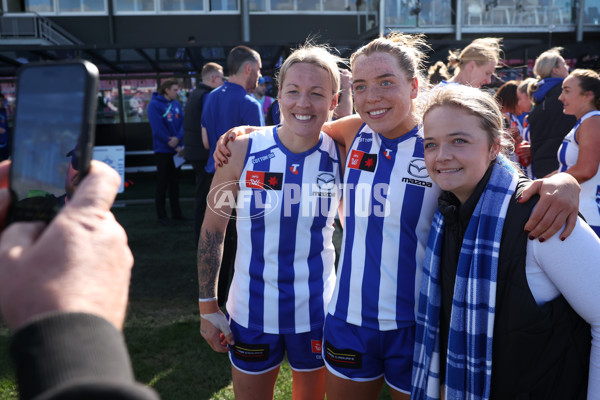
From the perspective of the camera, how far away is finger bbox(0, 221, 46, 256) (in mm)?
630

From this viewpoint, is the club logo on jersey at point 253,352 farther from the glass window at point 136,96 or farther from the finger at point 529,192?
the glass window at point 136,96

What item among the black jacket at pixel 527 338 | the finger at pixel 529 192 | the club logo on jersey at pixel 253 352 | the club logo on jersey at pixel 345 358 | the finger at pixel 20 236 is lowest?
the club logo on jersey at pixel 253 352

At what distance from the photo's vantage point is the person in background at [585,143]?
325 cm

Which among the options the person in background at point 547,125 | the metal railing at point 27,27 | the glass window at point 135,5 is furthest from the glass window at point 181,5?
the person in background at point 547,125

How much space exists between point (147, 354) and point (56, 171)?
2.99 metres

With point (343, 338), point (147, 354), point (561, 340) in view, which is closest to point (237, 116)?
point (147, 354)

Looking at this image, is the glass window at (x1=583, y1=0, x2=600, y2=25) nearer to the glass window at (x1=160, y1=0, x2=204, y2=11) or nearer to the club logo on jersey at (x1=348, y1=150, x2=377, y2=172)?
the glass window at (x1=160, y1=0, x2=204, y2=11)

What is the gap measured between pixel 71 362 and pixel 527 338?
1.33m

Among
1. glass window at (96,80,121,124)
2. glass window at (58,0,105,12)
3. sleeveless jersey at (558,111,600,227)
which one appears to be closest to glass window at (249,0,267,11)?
glass window at (58,0,105,12)

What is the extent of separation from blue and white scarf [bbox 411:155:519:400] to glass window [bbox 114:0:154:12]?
1863 cm

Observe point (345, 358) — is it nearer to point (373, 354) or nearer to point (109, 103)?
point (373, 354)

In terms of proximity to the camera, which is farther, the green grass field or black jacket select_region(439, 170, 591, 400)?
the green grass field

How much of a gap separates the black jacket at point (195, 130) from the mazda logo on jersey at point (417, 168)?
3.60 metres

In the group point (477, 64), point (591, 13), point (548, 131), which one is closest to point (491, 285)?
point (477, 64)
